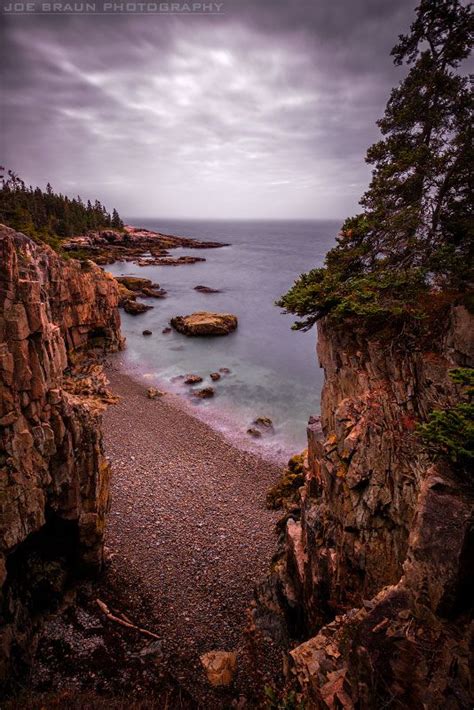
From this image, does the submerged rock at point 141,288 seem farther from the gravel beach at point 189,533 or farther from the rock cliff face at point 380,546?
the rock cliff face at point 380,546

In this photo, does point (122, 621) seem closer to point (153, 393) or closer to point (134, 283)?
point (153, 393)

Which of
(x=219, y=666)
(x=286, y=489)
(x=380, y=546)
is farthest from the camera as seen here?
(x=286, y=489)

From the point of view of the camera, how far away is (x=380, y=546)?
33.7 ft

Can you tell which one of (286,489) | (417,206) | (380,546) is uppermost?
(417,206)

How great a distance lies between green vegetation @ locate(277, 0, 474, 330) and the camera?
434 inches

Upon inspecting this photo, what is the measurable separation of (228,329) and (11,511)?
44515 mm

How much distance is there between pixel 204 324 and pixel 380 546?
45.0 metres

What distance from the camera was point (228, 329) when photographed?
54656 mm

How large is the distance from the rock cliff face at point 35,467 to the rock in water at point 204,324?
120ft

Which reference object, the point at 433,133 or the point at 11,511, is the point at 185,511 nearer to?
the point at 11,511

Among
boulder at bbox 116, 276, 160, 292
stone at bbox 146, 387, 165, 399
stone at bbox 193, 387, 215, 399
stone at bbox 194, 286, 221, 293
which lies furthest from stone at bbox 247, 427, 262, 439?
stone at bbox 194, 286, 221, 293

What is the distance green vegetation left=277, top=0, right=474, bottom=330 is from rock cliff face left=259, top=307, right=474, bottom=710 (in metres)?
1.57

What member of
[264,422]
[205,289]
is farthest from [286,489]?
[205,289]

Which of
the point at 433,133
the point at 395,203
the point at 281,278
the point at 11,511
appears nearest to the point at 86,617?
the point at 11,511
